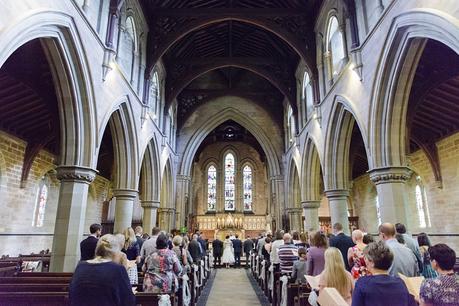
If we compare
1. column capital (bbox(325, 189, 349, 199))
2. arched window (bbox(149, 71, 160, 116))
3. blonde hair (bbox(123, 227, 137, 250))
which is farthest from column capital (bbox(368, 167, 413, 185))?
arched window (bbox(149, 71, 160, 116))

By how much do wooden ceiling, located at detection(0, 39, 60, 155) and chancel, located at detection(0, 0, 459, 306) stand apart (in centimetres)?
5

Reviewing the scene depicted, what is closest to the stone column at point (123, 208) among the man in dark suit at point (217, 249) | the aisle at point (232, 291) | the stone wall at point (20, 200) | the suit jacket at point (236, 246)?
the stone wall at point (20, 200)

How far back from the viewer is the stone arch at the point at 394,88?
21.1 ft

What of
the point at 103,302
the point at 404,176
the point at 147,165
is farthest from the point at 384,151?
the point at 147,165

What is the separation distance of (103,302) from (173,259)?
1990mm

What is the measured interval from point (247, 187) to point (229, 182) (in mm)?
1479

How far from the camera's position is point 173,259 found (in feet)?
14.1

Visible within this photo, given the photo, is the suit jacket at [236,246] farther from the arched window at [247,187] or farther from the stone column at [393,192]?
the arched window at [247,187]

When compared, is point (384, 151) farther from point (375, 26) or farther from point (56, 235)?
point (56, 235)

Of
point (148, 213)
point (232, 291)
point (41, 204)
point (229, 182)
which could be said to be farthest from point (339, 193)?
point (229, 182)

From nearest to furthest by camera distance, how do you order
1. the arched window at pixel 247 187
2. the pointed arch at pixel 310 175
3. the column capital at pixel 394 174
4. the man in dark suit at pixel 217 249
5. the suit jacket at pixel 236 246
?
the column capital at pixel 394 174
the pointed arch at pixel 310 175
the suit jacket at pixel 236 246
the man in dark suit at pixel 217 249
the arched window at pixel 247 187

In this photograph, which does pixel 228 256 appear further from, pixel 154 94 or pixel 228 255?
pixel 154 94

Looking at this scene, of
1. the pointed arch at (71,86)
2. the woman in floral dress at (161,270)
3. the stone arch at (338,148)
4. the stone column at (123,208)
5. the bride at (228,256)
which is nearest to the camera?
the woman in floral dress at (161,270)

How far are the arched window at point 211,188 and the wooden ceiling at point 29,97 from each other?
47.4 feet
